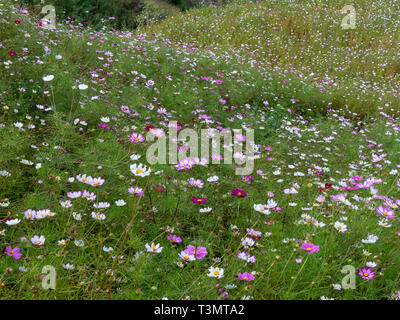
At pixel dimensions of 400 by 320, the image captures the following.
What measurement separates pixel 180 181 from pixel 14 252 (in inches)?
47.2

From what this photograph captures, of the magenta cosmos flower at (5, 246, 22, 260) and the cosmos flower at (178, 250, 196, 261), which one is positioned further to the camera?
the cosmos flower at (178, 250, 196, 261)

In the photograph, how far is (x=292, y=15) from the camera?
10.7m

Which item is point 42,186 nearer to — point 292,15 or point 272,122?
point 272,122

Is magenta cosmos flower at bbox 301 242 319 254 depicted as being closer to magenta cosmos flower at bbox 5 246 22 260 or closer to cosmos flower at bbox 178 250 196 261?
cosmos flower at bbox 178 250 196 261

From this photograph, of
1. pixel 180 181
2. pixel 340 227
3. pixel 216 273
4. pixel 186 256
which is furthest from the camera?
pixel 180 181

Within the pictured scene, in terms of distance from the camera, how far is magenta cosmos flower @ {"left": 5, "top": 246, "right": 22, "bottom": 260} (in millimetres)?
1487

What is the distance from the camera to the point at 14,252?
151 cm

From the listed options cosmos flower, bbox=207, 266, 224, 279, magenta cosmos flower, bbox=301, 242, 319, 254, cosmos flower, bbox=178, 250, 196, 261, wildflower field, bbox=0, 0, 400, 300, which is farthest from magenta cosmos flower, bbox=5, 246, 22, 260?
magenta cosmos flower, bbox=301, 242, 319, 254

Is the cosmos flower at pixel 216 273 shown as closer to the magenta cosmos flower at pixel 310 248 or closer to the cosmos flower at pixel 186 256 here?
the cosmos flower at pixel 186 256

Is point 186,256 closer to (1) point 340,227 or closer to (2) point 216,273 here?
(2) point 216,273

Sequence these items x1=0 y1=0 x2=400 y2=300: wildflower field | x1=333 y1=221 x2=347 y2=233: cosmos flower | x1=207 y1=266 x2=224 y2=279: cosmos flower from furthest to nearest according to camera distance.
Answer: x1=333 y1=221 x2=347 y2=233: cosmos flower
x1=0 y1=0 x2=400 y2=300: wildflower field
x1=207 y1=266 x2=224 y2=279: cosmos flower

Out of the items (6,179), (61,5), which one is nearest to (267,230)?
(6,179)

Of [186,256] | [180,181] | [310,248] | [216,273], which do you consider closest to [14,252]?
[186,256]
